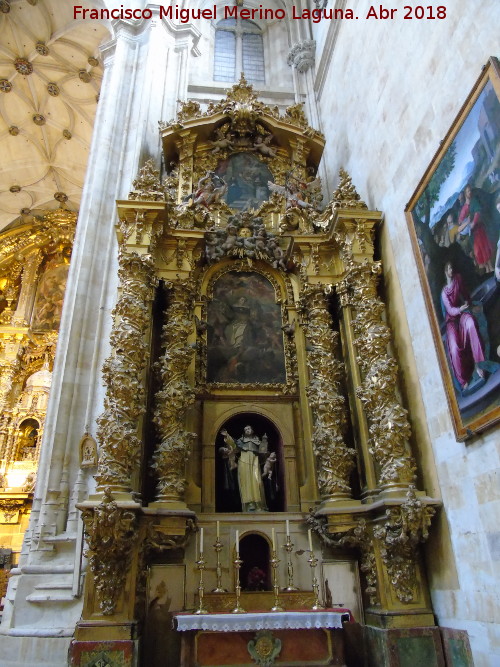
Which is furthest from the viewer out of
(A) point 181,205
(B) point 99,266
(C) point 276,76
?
(C) point 276,76

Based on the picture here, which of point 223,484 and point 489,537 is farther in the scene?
point 223,484

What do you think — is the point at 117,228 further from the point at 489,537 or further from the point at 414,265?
the point at 489,537

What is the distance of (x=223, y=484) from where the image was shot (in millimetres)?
7852

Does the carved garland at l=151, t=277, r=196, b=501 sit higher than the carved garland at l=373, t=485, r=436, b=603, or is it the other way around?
the carved garland at l=151, t=277, r=196, b=501

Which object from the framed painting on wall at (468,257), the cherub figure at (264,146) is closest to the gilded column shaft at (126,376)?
the framed painting on wall at (468,257)

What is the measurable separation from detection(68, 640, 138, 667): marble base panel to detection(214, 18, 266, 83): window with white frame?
12.9m

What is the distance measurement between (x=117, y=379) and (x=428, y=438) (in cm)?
Result: 398

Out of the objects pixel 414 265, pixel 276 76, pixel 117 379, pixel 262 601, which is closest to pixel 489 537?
pixel 262 601

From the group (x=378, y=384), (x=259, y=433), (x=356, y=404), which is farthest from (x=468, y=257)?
(x=259, y=433)

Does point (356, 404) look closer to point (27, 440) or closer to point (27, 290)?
point (27, 440)

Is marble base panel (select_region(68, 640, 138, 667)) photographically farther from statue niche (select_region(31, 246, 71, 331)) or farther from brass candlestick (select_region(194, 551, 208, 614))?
statue niche (select_region(31, 246, 71, 331))

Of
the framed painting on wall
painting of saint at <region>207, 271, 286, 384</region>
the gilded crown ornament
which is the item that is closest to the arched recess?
painting of saint at <region>207, 271, 286, 384</region>

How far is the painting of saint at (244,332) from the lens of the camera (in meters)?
8.49

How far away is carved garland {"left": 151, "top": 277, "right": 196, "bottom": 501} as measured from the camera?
685 cm
